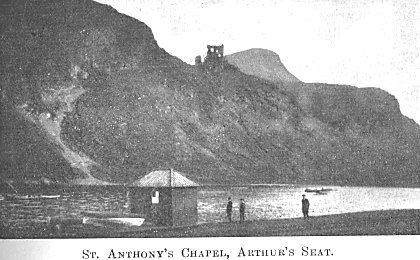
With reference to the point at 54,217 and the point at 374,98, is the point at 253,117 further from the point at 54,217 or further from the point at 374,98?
the point at 54,217

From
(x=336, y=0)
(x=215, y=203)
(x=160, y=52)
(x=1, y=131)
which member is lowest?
(x=215, y=203)

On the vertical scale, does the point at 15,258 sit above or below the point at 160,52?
below

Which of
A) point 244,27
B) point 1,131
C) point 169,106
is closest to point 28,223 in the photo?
point 1,131

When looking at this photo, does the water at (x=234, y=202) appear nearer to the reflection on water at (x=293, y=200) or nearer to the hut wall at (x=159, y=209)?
the reflection on water at (x=293, y=200)

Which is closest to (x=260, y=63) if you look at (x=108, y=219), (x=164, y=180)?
(x=164, y=180)

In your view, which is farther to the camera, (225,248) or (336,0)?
(336,0)

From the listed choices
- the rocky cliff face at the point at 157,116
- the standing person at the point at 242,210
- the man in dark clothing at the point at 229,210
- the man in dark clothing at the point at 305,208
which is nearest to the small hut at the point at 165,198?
the rocky cliff face at the point at 157,116

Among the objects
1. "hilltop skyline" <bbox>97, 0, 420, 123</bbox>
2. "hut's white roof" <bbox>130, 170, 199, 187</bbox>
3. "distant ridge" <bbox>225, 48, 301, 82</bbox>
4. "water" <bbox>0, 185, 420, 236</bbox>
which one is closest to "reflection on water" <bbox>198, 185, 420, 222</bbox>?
"water" <bbox>0, 185, 420, 236</bbox>
